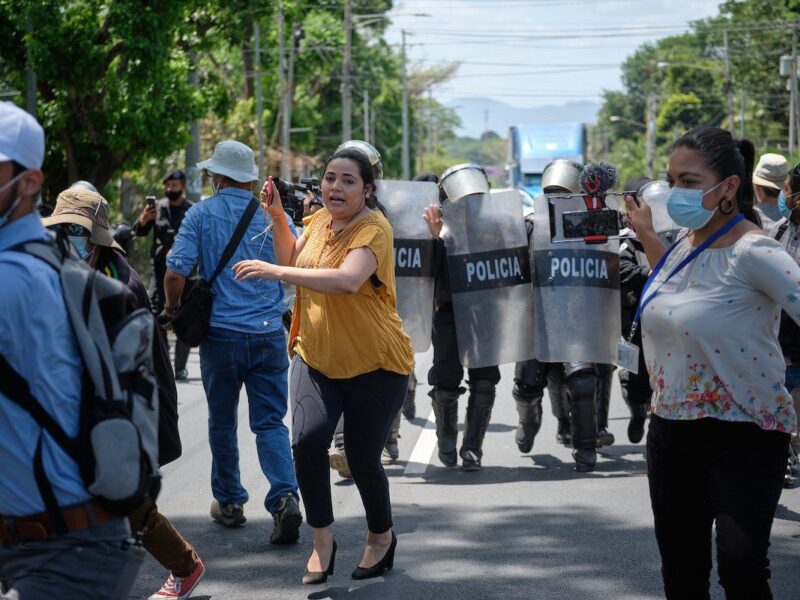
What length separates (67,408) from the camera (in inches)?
119

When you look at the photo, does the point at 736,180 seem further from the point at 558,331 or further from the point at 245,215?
the point at 558,331

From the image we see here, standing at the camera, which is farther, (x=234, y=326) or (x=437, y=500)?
(x=437, y=500)

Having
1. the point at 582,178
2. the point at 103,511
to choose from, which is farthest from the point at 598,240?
the point at 103,511

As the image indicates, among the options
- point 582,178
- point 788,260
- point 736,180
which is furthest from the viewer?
point 582,178

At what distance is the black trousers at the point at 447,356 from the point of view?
26.6 ft

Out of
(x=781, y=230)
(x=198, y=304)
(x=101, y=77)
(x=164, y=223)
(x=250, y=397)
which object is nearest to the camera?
(x=198, y=304)

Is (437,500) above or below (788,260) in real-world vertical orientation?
below

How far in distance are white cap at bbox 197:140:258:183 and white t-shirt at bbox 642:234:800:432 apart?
2925mm

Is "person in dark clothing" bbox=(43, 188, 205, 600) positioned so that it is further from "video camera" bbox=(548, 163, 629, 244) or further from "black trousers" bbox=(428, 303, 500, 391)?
"black trousers" bbox=(428, 303, 500, 391)

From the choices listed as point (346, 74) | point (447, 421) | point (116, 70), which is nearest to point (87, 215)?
point (447, 421)

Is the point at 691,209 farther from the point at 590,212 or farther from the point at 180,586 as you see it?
the point at 180,586

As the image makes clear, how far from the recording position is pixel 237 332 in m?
6.36

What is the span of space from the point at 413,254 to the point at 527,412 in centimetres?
140

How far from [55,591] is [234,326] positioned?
340cm
